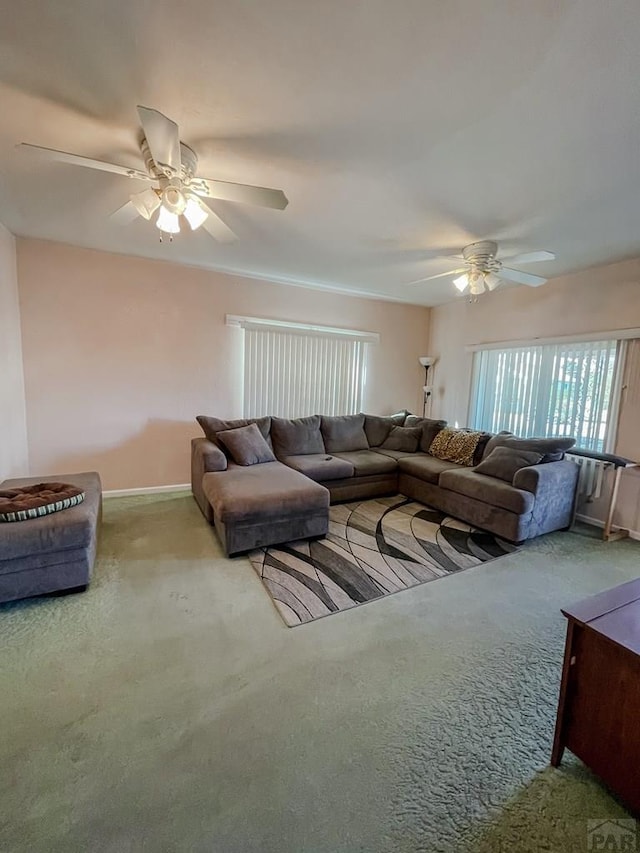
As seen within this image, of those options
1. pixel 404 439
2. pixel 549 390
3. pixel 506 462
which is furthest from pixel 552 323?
pixel 404 439

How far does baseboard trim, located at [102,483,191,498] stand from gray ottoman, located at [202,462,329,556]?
128 centimetres

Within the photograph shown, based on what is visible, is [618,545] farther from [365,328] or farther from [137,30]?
[137,30]

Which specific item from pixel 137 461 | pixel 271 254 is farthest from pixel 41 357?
pixel 271 254

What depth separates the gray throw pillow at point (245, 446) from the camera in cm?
361

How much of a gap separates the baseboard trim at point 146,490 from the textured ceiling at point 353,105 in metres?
2.58

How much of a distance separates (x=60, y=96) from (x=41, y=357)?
8.44ft

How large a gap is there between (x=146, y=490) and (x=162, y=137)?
3428 millimetres

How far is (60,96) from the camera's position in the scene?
5.13 feet

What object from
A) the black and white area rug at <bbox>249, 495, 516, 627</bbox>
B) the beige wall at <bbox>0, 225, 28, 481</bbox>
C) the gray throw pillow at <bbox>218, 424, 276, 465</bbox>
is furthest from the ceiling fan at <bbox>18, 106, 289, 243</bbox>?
the black and white area rug at <bbox>249, 495, 516, 627</bbox>

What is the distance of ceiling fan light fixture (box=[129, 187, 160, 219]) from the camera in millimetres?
1953

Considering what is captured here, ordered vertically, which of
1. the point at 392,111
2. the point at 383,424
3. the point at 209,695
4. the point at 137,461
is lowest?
the point at 209,695

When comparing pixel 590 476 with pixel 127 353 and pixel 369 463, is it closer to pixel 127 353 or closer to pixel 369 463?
pixel 369 463

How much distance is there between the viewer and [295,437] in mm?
4254

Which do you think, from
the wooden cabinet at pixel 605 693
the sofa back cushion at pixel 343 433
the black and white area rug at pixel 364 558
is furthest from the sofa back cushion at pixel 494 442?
the wooden cabinet at pixel 605 693
